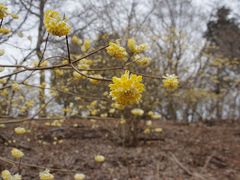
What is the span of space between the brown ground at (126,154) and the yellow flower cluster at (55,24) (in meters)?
2.94

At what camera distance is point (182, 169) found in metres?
5.88

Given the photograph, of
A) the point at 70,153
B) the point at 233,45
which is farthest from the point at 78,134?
the point at 233,45

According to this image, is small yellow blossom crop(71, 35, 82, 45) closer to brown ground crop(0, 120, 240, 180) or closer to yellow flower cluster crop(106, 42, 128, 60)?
yellow flower cluster crop(106, 42, 128, 60)

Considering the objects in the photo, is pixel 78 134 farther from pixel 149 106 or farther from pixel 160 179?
pixel 160 179

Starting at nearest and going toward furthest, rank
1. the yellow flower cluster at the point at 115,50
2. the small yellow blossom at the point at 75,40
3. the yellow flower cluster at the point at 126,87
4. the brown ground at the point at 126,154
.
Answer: the yellow flower cluster at the point at 126,87
the yellow flower cluster at the point at 115,50
the small yellow blossom at the point at 75,40
the brown ground at the point at 126,154

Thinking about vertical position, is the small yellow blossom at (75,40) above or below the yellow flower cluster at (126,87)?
above

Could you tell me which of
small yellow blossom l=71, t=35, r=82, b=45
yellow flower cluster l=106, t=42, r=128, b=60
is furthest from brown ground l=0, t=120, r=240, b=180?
yellow flower cluster l=106, t=42, r=128, b=60

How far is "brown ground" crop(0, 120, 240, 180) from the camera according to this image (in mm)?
5414

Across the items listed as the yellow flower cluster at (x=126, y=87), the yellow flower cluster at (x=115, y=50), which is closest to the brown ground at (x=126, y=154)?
the yellow flower cluster at (x=115, y=50)

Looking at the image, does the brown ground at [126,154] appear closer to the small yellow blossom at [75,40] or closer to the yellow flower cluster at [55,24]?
the small yellow blossom at [75,40]

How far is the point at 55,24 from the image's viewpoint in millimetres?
1550

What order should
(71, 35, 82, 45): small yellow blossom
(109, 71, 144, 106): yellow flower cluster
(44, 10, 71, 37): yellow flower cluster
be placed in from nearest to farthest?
(109, 71, 144, 106): yellow flower cluster → (44, 10, 71, 37): yellow flower cluster → (71, 35, 82, 45): small yellow blossom

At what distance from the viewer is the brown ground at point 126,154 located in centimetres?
541

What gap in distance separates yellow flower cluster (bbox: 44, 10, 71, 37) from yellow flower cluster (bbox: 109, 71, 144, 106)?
1.24ft
